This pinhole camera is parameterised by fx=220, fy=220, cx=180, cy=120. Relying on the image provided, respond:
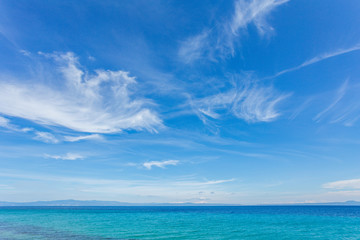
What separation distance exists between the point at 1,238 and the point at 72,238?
956 cm

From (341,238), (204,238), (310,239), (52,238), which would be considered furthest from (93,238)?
(341,238)

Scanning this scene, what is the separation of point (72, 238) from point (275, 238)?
28.8 metres

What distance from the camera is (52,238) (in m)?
30.1

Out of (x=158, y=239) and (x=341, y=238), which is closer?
(x=158, y=239)

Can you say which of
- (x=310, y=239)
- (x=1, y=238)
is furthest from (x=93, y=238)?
(x=310, y=239)

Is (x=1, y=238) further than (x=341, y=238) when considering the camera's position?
No

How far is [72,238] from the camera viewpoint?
30.0 meters

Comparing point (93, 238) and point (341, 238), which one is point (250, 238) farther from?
point (93, 238)

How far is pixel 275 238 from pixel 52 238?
3156 centimetres

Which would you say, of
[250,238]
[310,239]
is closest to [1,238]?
[250,238]

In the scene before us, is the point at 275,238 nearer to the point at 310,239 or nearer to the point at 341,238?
the point at 310,239

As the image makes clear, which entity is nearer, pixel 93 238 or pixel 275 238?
pixel 93 238

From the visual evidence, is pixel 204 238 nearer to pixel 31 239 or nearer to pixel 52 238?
pixel 52 238

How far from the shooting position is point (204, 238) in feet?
103
